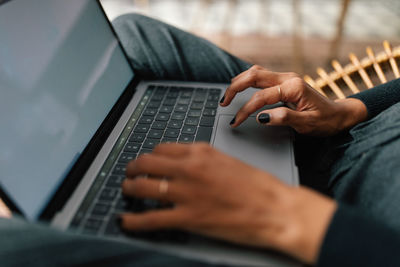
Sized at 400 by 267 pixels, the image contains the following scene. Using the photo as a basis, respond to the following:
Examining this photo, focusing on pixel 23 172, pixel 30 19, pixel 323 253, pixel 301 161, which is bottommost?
pixel 301 161

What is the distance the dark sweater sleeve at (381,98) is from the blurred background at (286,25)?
3.13ft

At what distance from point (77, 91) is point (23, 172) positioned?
190 mm

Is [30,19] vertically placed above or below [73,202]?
above

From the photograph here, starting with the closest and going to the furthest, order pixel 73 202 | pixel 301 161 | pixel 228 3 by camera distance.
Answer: pixel 73 202 → pixel 301 161 → pixel 228 3

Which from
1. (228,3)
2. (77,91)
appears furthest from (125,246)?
(228,3)

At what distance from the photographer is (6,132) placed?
42 cm

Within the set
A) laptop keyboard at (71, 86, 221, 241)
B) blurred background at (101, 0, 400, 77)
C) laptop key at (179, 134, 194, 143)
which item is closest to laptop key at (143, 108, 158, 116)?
laptop keyboard at (71, 86, 221, 241)

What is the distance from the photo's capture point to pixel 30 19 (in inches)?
19.6

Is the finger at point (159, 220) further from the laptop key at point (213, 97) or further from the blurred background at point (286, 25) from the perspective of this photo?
the blurred background at point (286, 25)

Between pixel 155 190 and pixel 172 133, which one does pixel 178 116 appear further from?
pixel 155 190

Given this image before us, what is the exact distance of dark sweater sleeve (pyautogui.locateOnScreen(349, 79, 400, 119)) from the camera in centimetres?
66

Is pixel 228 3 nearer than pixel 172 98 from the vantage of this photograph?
No

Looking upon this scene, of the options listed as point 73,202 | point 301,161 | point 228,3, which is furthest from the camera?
point 228,3

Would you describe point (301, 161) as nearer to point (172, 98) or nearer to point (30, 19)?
point (172, 98)
